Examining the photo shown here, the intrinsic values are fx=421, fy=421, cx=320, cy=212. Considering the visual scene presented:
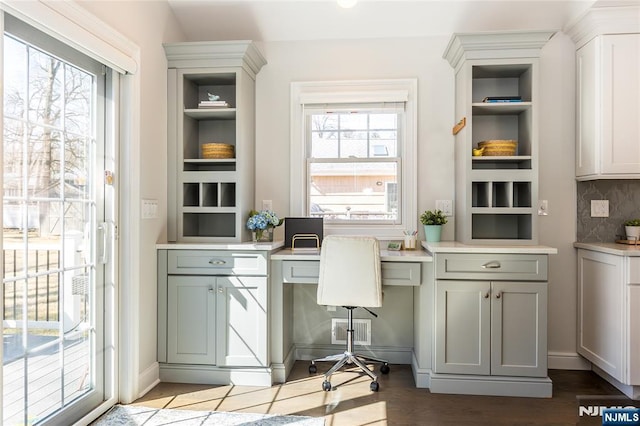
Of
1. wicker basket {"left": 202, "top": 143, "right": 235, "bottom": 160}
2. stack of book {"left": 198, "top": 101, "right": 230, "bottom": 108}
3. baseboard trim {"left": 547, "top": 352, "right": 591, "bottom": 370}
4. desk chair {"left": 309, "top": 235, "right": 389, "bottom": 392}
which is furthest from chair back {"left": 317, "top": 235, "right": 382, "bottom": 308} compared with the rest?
baseboard trim {"left": 547, "top": 352, "right": 591, "bottom": 370}

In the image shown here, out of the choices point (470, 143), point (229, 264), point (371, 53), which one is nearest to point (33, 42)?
point (229, 264)

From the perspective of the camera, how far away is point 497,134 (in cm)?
331

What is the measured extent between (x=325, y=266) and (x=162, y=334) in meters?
1.27

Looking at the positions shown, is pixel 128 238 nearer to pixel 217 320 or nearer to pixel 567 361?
pixel 217 320

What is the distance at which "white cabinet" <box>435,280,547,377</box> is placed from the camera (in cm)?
274

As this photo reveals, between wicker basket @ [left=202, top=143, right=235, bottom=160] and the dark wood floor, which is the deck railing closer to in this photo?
the dark wood floor

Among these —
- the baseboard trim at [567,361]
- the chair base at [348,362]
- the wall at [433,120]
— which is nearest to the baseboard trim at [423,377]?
the chair base at [348,362]

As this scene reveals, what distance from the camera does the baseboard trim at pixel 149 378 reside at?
276cm

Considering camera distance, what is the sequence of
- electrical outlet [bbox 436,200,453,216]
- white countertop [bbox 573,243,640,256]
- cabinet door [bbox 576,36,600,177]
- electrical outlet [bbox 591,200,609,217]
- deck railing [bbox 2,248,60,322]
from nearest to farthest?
deck railing [bbox 2,248,60,322] → white countertop [bbox 573,243,640,256] → cabinet door [bbox 576,36,600,177] → electrical outlet [bbox 591,200,609,217] → electrical outlet [bbox 436,200,453,216]

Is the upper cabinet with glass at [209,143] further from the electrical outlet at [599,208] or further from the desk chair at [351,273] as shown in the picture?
the electrical outlet at [599,208]

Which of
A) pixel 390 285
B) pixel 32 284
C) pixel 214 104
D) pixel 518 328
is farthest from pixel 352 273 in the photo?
pixel 32 284

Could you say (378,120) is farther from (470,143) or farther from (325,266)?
(325,266)

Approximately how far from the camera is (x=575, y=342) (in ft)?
10.7

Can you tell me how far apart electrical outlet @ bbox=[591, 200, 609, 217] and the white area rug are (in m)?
2.53
